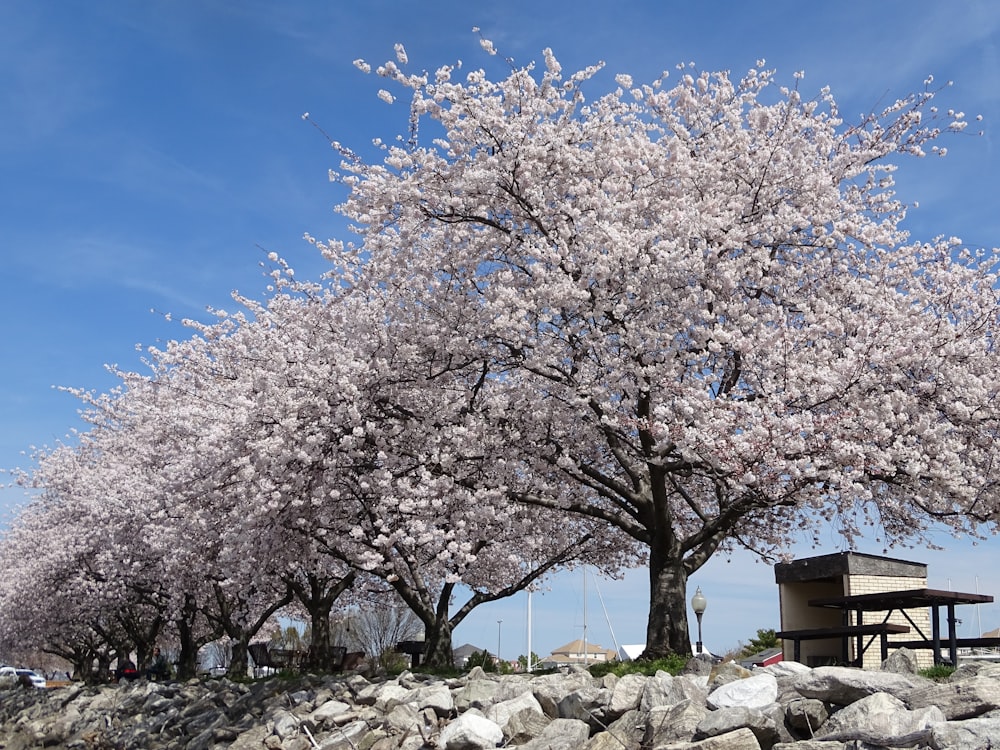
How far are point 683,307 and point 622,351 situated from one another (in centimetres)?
120

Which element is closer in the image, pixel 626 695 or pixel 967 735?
pixel 967 735

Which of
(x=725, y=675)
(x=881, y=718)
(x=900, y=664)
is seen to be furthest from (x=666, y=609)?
(x=881, y=718)

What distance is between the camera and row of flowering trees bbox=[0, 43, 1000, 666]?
14992 millimetres

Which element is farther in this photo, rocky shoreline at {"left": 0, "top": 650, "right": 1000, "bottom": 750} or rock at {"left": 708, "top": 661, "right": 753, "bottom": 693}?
rock at {"left": 708, "top": 661, "right": 753, "bottom": 693}

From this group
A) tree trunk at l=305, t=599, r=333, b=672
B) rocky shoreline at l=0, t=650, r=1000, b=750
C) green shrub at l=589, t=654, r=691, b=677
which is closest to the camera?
rocky shoreline at l=0, t=650, r=1000, b=750

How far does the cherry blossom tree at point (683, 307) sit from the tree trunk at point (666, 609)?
43mm

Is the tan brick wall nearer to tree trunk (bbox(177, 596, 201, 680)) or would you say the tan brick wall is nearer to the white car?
tree trunk (bbox(177, 596, 201, 680))

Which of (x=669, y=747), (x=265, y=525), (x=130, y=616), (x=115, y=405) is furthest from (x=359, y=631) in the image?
(x=669, y=747)

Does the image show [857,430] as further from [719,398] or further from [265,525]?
[265,525]

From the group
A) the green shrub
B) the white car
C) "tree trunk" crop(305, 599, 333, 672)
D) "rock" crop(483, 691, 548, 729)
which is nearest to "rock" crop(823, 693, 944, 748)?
"rock" crop(483, 691, 548, 729)

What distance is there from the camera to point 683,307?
15.5 m

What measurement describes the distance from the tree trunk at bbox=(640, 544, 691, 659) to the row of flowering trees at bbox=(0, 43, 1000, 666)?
0.15 ft

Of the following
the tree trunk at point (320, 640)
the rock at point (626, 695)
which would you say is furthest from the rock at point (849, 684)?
the tree trunk at point (320, 640)

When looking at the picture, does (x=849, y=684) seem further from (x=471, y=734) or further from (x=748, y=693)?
(x=471, y=734)
